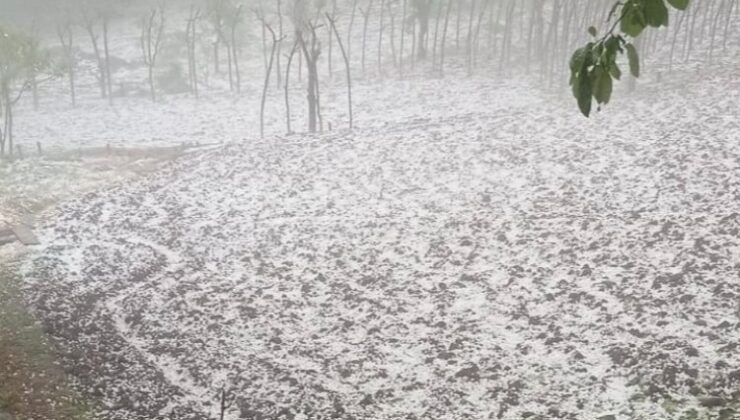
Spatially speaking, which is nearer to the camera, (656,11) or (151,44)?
(656,11)

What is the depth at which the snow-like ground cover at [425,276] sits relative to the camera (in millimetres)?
11883

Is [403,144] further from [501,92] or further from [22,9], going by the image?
[22,9]

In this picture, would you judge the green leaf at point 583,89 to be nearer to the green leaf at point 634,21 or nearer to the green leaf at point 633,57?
the green leaf at point 633,57

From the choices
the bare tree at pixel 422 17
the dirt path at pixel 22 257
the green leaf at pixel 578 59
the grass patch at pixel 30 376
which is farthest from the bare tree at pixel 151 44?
the green leaf at pixel 578 59

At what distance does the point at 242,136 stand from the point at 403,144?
444 inches

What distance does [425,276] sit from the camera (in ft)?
54.3

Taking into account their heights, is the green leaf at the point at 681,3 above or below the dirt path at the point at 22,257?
above

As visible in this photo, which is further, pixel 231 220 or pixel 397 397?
pixel 231 220

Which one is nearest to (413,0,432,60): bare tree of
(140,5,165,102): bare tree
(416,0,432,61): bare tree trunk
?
(416,0,432,61): bare tree trunk

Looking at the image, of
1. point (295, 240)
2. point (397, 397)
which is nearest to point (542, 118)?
point (295, 240)

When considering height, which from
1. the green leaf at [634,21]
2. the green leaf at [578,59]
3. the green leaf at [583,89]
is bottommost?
the green leaf at [583,89]

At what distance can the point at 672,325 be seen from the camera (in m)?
12.8

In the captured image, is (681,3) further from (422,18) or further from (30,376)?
(422,18)

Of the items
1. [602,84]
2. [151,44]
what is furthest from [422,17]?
[602,84]
